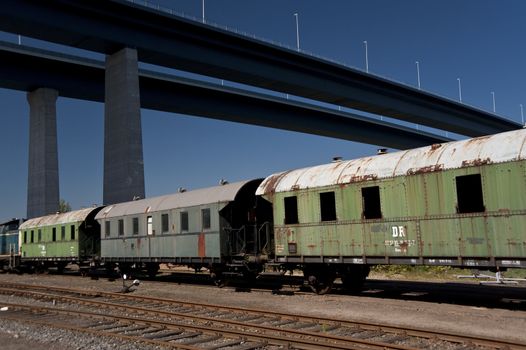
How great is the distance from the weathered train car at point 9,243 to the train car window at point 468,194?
3090 centimetres

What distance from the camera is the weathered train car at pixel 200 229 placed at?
18.4 meters

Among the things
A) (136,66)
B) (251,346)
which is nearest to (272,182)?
(251,346)

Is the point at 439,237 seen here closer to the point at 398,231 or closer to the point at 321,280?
the point at 398,231

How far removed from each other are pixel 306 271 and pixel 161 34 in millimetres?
27209

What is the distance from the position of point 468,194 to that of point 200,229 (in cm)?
1048

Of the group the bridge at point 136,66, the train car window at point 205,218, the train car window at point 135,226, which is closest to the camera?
the train car window at point 205,218

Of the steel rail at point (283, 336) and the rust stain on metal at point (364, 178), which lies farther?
the rust stain on metal at point (364, 178)

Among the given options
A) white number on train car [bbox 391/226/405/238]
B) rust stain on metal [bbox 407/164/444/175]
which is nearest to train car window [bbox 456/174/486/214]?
rust stain on metal [bbox 407/164/444/175]

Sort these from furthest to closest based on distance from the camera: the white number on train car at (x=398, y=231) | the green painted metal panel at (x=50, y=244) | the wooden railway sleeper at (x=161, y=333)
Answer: the green painted metal panel at (x=50, y=244), the white number on train car at (x=398, y=231), the wooden railway sleeper at (x=161, y=333)

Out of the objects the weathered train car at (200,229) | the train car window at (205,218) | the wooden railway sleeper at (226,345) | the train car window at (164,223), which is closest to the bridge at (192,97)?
the weathered train car at (200,229)

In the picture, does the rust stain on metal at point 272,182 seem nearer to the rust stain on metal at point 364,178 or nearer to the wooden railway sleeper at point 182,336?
the rust stain on metal at point 364,178

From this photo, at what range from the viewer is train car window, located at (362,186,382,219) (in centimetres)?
1429

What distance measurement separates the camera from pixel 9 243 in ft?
119

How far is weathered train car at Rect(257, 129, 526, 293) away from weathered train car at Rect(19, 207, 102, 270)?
14.2 metres
